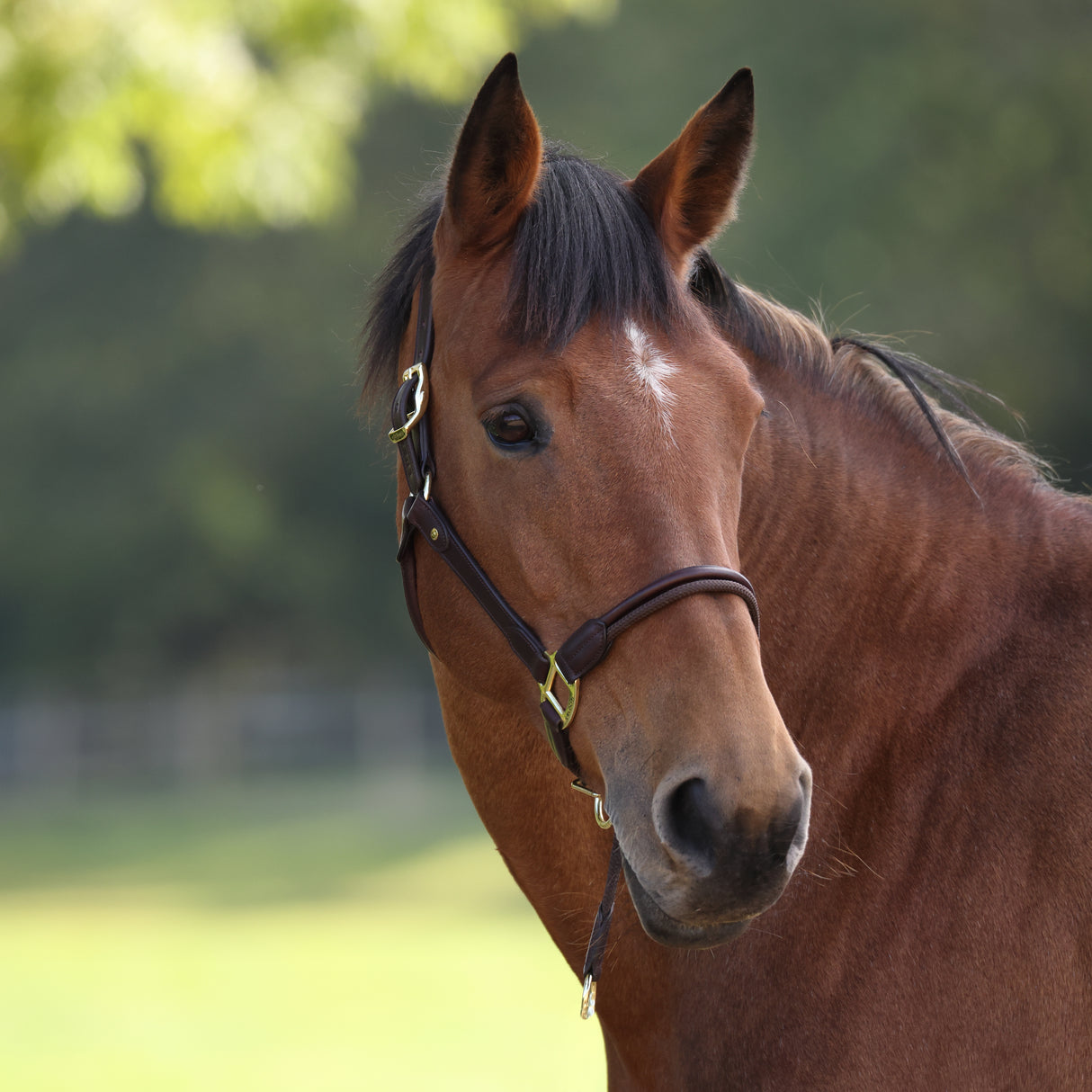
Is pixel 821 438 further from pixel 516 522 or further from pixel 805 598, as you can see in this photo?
pixel 516 522

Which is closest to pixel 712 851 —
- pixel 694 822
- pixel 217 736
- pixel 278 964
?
pixel 694 822

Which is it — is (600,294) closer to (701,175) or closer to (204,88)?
(701,175)

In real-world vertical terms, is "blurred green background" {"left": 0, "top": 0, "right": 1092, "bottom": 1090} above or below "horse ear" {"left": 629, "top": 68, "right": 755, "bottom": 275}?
above

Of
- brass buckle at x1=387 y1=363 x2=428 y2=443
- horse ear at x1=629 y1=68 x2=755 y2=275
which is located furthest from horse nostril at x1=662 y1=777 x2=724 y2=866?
horse ear at x1=629 y1=68 x2=755 y2=275

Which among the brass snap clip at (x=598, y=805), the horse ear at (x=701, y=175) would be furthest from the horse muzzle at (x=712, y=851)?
the horse ear at (x=701, y=175)

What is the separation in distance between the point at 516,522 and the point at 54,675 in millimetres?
23849

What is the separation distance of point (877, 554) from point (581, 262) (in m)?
0.86

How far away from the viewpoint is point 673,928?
6.38ft

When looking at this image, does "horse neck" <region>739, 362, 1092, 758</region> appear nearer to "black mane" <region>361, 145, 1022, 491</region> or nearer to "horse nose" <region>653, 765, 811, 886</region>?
"black mane" <region>361, 145, 1022, 491</region>

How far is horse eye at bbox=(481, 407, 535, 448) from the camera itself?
211 centimetres

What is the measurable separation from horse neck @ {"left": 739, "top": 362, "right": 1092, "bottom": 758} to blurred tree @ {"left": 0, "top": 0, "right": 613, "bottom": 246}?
16.9ft

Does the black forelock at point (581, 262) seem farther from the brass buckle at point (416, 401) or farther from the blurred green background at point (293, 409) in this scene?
the blurred green background at point (293, 409)

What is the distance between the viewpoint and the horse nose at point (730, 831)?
5.91ft

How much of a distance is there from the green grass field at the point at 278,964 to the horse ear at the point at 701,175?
5740mm
